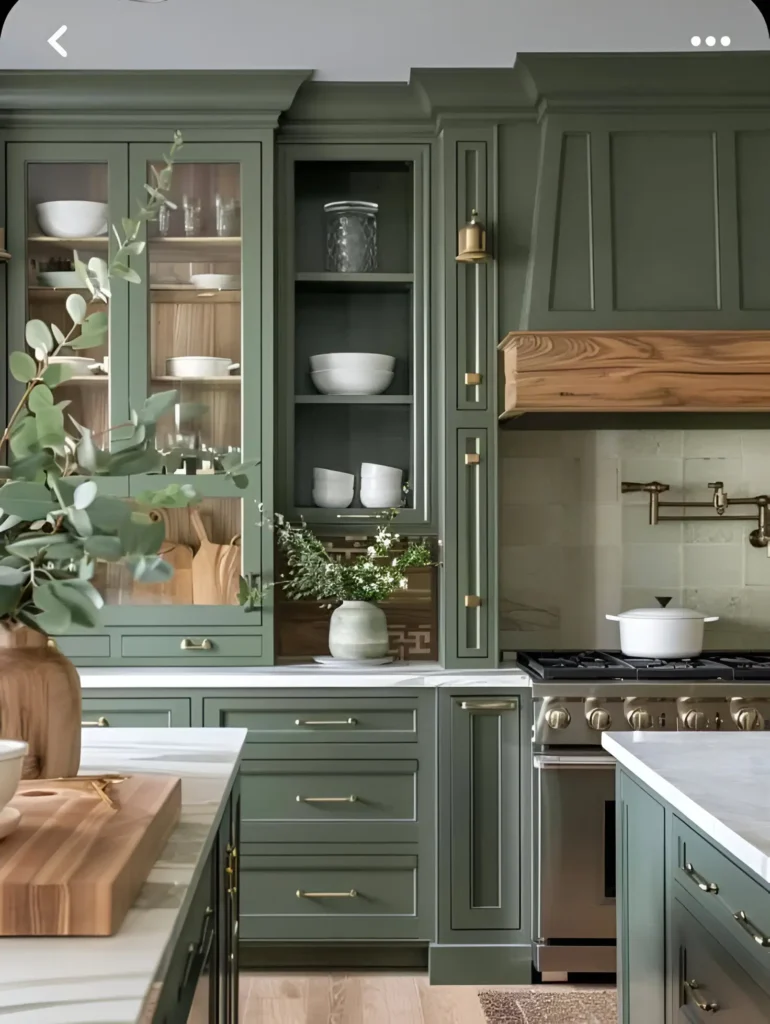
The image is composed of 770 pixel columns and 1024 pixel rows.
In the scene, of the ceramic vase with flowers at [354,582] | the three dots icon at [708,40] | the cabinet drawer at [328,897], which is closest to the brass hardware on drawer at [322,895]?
the cabinet drawer at [328,897]

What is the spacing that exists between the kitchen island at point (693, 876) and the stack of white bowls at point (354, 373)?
64.2 inches

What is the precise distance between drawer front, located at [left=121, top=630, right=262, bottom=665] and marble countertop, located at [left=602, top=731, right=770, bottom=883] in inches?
55.7

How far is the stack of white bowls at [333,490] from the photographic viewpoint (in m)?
3.54

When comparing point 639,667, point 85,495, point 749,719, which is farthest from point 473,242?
point 85,495

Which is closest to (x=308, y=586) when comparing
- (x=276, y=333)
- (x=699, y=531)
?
(x=276, y=333)

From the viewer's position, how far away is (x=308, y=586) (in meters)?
3.56

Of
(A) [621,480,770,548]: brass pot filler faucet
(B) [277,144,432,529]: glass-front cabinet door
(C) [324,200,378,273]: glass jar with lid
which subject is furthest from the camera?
(A) [621,480,770,548]: brass pot filler faucet

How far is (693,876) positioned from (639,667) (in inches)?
59.9

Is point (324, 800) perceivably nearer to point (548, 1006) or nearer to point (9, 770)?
point (548, 1006)

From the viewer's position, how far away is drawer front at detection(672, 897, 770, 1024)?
1.53m

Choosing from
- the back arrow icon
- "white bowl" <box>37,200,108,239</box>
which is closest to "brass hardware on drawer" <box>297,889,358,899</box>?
"white bowl" <box>37,200,108,239</box>

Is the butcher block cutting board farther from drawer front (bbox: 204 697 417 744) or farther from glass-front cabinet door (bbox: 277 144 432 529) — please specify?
glass-front cabinet door (bbox: 277 144 432 529)

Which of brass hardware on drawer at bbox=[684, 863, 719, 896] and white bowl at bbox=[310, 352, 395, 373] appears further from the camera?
white bowl at bbox=[310, 352, 395, 373]

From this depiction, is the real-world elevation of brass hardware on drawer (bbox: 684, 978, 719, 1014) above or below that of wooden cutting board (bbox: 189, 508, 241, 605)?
below
